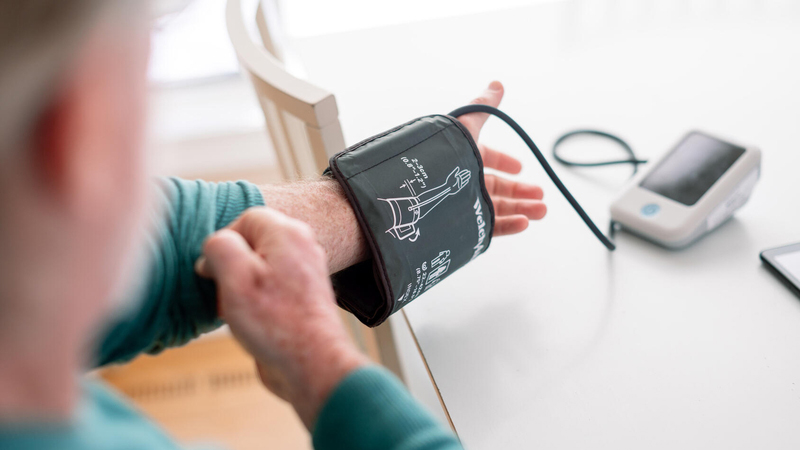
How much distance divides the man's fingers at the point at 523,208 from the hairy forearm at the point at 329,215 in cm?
20

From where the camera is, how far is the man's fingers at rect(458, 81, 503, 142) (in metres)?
0.68

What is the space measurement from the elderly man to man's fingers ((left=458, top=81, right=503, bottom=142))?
31cm

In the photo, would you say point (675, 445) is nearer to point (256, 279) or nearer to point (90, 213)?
point (256, 279)

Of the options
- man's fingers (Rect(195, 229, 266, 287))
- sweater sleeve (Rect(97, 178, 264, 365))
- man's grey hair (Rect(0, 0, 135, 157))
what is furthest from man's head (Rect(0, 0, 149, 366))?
sweater sleeve (Rect(97, 178, 264, 365))

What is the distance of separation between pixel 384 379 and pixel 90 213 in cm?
23

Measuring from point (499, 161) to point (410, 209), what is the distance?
192mm

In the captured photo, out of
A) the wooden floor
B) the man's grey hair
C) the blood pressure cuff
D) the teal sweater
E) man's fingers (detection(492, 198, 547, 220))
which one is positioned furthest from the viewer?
the wooden floor

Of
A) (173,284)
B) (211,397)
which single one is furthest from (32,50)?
(211,397)

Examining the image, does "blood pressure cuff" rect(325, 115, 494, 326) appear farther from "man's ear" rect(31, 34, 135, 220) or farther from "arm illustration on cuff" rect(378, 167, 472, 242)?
"man's ear" rect(31, 34, 135, 220)

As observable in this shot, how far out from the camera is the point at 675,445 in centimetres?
48

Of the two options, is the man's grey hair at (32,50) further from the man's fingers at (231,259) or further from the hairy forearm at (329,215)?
the hairy forearm at (329,215)

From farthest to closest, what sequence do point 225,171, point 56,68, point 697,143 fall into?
point 225,171
point 697,143
point 56,68

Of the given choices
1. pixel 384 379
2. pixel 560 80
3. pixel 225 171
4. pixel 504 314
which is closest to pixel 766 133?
pixel 560 80

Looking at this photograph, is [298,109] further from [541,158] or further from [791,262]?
[791,262]
